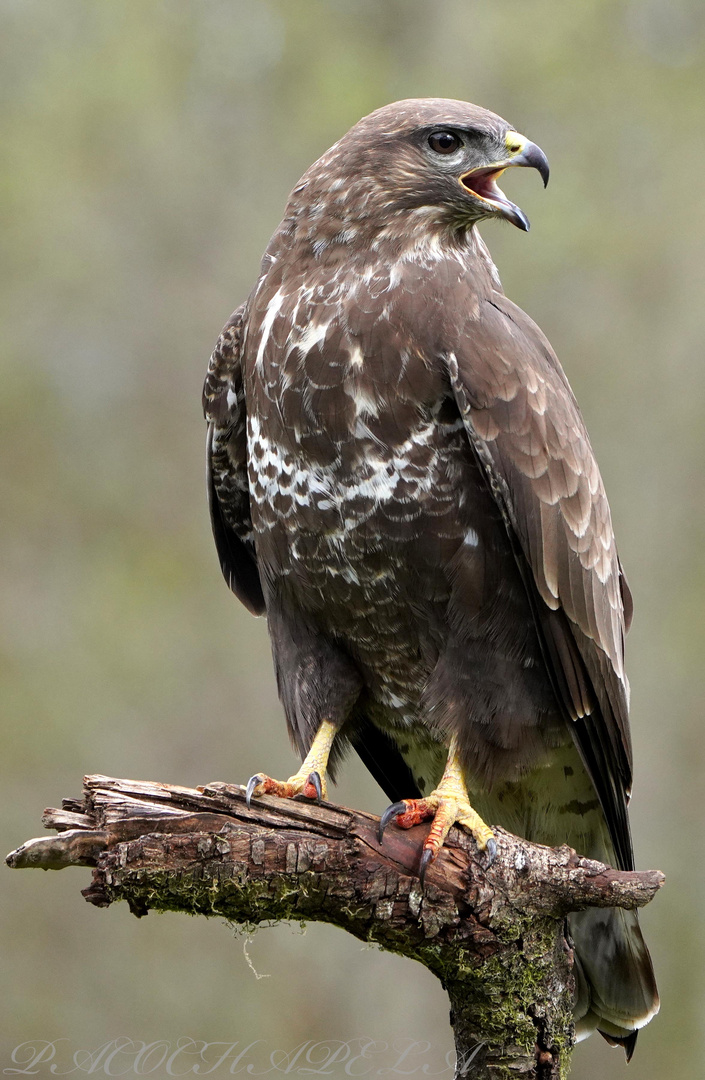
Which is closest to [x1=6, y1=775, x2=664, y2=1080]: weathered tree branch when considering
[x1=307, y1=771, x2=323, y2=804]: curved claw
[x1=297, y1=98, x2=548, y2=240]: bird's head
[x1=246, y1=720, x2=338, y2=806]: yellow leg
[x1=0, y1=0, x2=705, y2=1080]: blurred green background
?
[x1=246, y1=720, x2=338, y2=806]: yellow leg

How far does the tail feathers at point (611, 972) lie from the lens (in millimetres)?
3740

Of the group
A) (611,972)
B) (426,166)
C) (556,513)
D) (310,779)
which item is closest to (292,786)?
(310,779)

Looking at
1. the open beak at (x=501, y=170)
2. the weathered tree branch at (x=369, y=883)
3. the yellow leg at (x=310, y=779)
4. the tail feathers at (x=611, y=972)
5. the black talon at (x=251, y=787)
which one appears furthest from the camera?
the tail feathers at (x=611, y=972)

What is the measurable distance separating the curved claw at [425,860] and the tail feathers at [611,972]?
851mm

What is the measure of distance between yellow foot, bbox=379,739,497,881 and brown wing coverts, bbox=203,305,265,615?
132 cm

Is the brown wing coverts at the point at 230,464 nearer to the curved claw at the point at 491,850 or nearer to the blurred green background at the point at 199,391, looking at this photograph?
the curved claw at the point at 491,850

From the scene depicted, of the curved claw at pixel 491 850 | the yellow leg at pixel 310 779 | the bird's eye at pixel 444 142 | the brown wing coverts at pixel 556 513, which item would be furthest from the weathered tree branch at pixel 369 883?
the bird's eye at pixel 444 142

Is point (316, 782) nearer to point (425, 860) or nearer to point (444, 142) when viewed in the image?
point (425, 860)

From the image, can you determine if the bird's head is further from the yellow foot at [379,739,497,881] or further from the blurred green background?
the blurred green background

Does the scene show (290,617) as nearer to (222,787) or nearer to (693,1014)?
(222,787)

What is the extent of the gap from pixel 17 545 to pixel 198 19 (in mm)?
4055

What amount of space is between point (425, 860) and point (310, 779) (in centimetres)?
57

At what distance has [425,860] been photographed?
10.3 ft

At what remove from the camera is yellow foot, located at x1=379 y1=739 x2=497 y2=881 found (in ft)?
10.5
